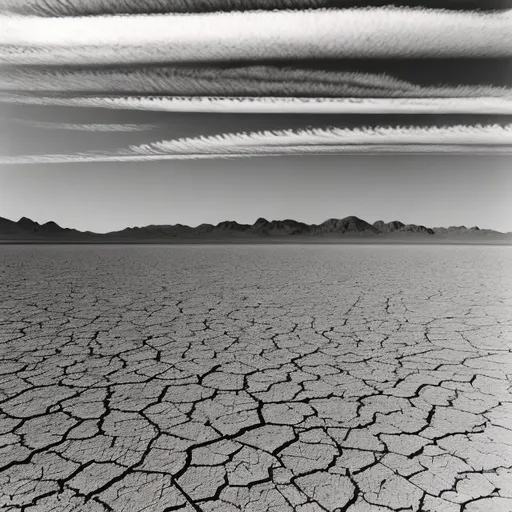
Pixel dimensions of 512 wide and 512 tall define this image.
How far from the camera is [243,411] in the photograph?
2273 mm

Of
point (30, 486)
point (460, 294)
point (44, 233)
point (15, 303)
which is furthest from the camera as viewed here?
point (44, 233)

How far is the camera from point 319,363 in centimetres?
309

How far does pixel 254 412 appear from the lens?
2.26 m

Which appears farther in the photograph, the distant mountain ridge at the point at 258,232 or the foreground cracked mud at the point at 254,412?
the distant mountain ridge at the point at 258,232

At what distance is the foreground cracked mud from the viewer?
1.61 metres

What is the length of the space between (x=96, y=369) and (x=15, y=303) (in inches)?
123

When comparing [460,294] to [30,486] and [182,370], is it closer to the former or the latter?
[182,370]

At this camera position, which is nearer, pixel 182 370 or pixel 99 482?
pixel 99 482

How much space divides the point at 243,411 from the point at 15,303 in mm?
4250

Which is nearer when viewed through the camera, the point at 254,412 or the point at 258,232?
the point at 254,412

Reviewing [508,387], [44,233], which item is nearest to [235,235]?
[44,233]

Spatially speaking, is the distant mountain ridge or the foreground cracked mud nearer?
the foreground cracked mud

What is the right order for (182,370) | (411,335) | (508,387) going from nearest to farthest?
(508,387) < (182,370) < (411,335)

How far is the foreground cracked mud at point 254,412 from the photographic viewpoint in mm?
1609
